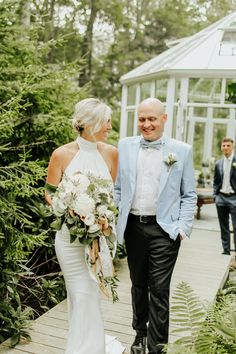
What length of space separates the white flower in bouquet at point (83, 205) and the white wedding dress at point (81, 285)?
0.95ft

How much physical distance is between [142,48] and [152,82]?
1303 centimetres

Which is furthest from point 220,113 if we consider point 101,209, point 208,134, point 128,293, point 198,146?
point 101,209

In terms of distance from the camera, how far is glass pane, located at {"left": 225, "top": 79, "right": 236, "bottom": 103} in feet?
36.0

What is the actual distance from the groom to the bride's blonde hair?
1.21 feet

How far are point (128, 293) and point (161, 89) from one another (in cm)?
775

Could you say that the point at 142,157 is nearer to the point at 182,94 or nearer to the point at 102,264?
the point at 102,264

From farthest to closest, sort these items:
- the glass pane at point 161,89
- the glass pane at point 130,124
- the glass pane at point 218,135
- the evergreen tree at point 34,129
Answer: the glass pane at point 218,135, the glass pane at point 130,124, the glass pane at point 161,89, the evergreen tree at point 34,129

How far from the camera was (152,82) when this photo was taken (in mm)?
12781

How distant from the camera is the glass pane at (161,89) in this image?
12.0 metres

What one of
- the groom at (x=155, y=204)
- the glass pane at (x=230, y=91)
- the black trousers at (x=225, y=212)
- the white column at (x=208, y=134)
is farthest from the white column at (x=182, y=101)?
the groom at (x=155, y=204)

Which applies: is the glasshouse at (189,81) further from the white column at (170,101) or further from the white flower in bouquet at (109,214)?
the white flower in bouquet at (109,214)

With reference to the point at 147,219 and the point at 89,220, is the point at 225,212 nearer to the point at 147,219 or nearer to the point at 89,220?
the point at 147,219

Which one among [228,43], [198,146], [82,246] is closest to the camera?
[82,246]

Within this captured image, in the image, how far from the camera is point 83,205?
302cm
